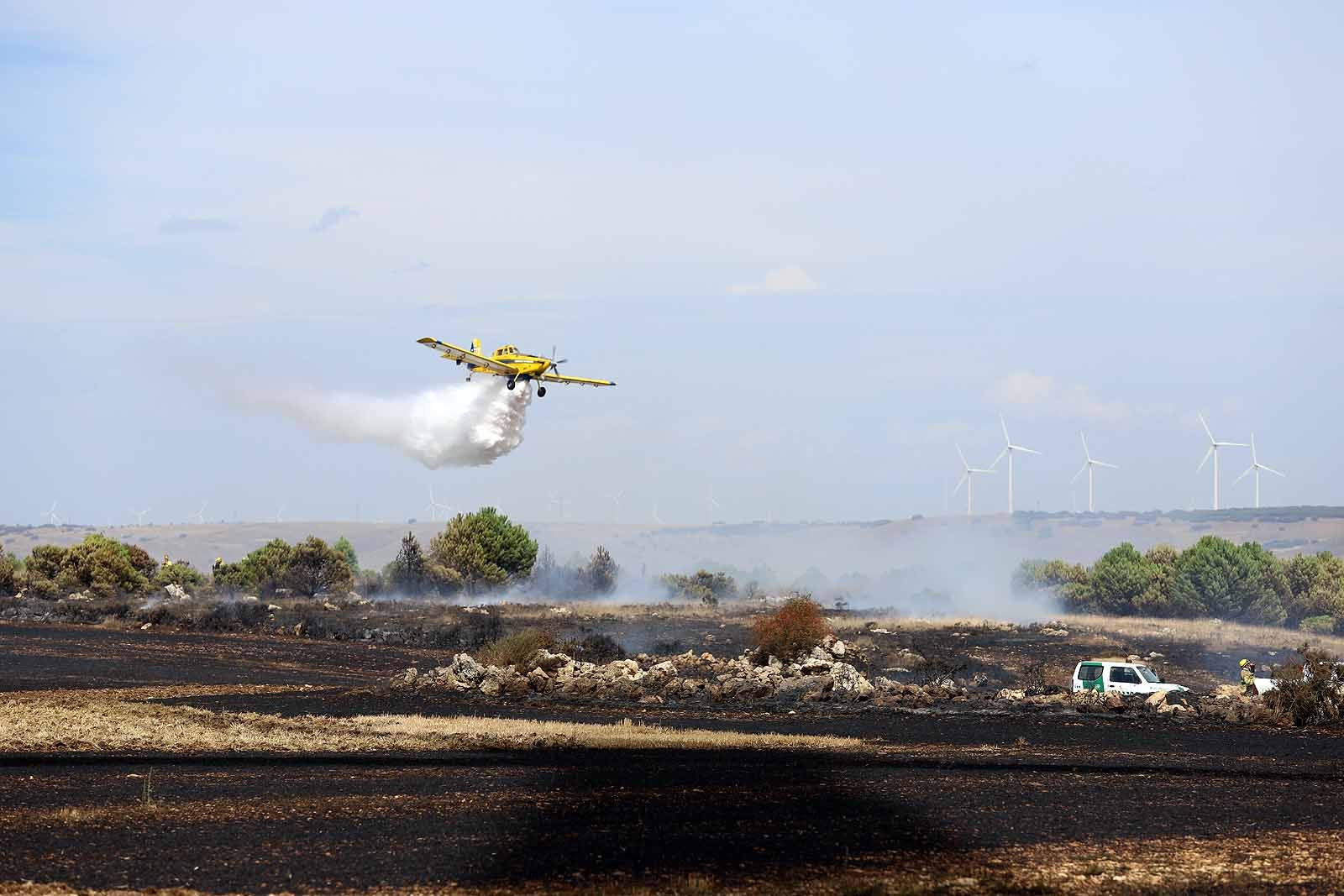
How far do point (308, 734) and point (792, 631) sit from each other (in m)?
25.4

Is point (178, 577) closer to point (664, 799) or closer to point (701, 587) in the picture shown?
point (701, 587)

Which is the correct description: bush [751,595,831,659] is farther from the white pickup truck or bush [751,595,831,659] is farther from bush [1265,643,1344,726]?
bush [1265,643,1344,726]

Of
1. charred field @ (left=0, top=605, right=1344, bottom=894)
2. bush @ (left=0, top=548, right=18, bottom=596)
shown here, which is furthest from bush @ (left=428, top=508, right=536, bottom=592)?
charred field @ (left=0, top=605, right=1344, bottom=894)

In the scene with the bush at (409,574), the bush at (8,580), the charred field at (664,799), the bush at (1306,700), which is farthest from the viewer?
the bush at (409,574)

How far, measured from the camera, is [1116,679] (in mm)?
43438

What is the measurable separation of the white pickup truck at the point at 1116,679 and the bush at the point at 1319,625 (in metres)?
57.7

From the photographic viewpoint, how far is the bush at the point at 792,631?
54.8 meters

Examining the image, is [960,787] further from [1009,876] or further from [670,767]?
[1009,876]

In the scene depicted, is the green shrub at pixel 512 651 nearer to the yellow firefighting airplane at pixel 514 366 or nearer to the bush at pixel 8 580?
the yellow firefighting airplane at pixel 514 366

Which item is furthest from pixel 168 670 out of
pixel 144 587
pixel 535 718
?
pixel 144 587

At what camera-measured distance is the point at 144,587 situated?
98438 mm

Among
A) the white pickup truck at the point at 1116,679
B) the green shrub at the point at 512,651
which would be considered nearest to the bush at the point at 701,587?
the green shrub at the point at 512,651

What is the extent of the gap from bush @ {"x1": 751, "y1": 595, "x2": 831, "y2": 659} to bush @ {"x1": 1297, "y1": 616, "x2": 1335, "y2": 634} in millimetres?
52465

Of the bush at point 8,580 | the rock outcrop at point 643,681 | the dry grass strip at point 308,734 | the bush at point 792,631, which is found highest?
the bush at point 8,580
